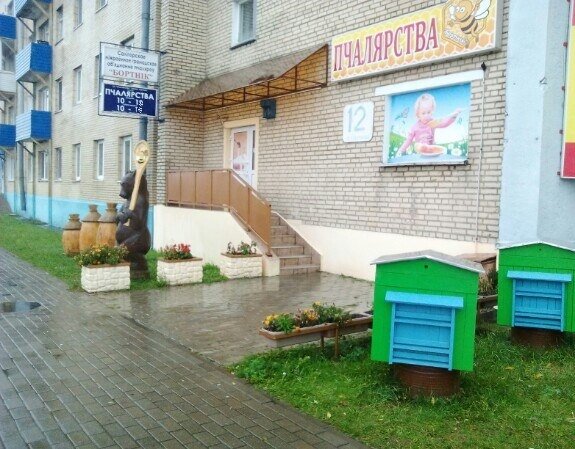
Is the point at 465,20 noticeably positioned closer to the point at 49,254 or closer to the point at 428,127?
the point at 428,127

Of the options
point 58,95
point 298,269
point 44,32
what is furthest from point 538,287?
point 44,32

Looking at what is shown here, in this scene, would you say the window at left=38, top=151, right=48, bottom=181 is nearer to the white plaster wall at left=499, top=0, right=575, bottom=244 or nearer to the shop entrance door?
the shop entrance door

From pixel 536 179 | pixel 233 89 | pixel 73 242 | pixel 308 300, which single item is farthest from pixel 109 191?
pixel 536 179

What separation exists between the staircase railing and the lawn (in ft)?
3.96

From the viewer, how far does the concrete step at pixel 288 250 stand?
11398mm

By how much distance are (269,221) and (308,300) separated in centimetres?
292

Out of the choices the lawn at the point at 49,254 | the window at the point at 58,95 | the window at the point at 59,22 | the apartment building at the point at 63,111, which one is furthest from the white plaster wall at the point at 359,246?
the window at the point at 59,22

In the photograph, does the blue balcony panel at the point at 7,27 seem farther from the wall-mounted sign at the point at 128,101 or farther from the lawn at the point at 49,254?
the wall-mounted sign at the point at 128,101

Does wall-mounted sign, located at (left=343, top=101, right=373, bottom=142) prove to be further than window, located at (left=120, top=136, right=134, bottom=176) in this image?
No

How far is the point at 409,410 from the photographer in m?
4.11

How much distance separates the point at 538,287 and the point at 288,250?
6599 millimetres

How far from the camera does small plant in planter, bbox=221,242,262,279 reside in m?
10.5

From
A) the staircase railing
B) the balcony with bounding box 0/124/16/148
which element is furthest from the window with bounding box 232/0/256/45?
the balcony with bounding box 0/124/16/148

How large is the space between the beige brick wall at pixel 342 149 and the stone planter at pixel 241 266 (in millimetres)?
1667
